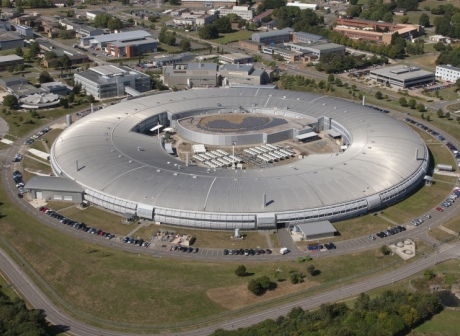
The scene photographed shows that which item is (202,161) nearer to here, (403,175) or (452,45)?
(403,175)

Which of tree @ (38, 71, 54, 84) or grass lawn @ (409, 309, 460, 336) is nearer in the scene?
grass lawn @ (409, 309, 460, 336)

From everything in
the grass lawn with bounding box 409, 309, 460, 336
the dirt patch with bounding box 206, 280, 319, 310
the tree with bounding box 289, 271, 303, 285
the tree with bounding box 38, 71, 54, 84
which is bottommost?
the dirt patch with bounding box 206, 280, 319, 310

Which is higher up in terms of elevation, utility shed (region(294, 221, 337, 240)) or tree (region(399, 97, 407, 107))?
tree (region(399, 97, 407, 107))

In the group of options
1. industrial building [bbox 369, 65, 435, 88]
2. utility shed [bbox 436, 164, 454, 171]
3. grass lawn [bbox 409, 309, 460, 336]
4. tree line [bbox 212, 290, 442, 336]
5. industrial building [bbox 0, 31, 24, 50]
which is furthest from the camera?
industrial building [bbox 0, 31, 24, 50]

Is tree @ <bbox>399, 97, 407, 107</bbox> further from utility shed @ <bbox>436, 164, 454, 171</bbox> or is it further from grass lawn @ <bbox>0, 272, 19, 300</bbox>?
grass lawn @ <bbox>0, 272, 19, 300</bbox>

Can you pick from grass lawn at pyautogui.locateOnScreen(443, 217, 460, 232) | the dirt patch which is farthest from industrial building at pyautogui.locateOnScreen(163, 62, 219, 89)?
the dirt patch

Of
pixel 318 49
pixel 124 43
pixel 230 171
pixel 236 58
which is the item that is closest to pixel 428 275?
pixel 230 171

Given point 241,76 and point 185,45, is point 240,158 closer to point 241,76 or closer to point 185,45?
point 241,76

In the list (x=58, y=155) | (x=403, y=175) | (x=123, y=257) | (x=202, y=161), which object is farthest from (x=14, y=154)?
(x=403, y=175)
